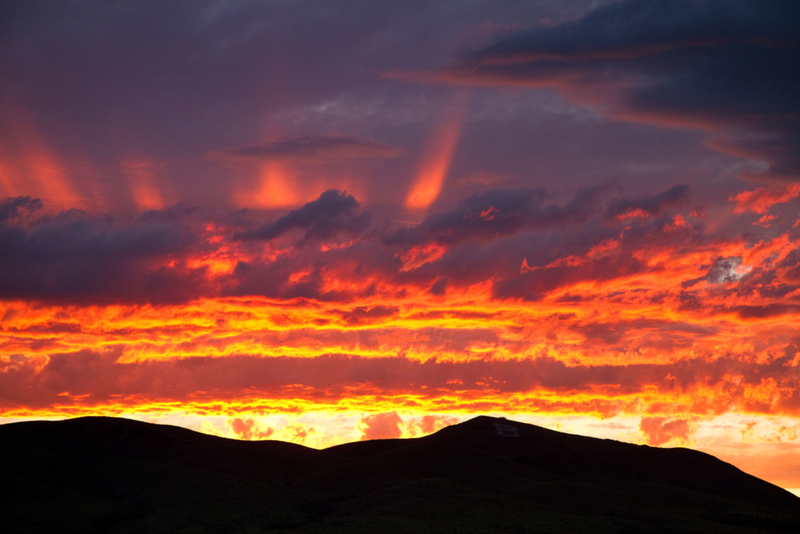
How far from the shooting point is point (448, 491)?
12125 cm

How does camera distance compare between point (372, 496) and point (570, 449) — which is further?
point (570, 449)

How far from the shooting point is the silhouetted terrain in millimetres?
106312

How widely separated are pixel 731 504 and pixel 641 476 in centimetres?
2536

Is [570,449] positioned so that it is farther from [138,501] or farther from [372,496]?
[138,501]

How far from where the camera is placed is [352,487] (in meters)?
132

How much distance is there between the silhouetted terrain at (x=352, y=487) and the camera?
106312mm

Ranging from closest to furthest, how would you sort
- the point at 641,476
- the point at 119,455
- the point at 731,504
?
1. the point at 731,504
2. the point at 119,455
3. the point at 641,476

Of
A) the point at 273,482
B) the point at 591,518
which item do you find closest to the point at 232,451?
the point at 273,482

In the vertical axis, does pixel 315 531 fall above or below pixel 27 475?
below

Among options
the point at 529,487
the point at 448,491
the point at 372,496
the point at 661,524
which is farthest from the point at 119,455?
the point at 661,524

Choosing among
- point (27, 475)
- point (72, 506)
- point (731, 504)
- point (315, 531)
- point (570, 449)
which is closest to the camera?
point (315, 531)

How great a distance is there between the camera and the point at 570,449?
7264 inches

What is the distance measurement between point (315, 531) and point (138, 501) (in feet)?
117

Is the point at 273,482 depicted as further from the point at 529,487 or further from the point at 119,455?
the point at 529,487
